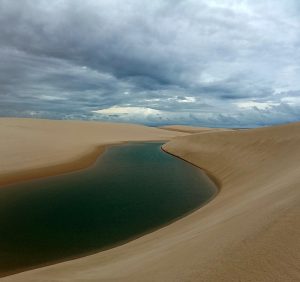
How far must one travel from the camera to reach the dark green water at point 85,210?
11.2 m

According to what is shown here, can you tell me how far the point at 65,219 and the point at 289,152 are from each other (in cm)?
1545

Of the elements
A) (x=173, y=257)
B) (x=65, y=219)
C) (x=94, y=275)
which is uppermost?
(x=173, y=257)

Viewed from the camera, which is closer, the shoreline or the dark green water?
the dark green water

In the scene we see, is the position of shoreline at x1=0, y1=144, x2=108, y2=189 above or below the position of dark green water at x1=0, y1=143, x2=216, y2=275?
above

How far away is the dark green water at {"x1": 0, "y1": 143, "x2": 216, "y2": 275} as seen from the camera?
11.2 m

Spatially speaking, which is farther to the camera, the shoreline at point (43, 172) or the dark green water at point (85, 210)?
the shoreline at point (43, 172)

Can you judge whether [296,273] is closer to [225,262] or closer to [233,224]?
[225,262]

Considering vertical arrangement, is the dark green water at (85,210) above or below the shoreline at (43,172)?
below

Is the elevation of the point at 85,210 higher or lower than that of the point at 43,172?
lower

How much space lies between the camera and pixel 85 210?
15758 millimetres

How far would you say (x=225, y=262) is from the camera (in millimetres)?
5102

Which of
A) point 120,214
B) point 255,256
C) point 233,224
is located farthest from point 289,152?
point 255,256

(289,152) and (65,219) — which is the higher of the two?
(289,152)

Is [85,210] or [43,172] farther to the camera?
[43,172]
